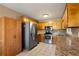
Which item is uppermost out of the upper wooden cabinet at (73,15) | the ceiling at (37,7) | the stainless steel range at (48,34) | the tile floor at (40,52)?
the ceiling at (37,7)

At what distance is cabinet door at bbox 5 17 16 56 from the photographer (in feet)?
12.6

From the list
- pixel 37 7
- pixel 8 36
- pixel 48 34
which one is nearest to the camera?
pixel 8 36

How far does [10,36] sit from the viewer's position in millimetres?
4094

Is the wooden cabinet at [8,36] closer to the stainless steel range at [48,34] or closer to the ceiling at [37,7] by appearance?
the ceiling at [37,7]

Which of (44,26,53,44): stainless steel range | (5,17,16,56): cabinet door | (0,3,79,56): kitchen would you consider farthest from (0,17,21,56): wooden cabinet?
(44,26,53,44): stainless steel range

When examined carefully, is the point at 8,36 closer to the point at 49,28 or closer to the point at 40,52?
the point at 40,52

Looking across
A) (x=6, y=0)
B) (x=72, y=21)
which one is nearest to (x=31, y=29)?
(x=72, y=21)

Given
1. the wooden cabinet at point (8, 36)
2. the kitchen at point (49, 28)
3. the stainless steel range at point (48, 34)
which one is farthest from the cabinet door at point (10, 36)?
the stainless steel range at point (48, 34)

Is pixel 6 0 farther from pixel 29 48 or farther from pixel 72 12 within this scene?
pixel 29 48

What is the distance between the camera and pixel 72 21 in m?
2.67

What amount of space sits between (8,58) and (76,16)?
7.18 ft

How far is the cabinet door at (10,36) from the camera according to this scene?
12.6ft

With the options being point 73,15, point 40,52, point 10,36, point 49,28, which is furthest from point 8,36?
point 49,28

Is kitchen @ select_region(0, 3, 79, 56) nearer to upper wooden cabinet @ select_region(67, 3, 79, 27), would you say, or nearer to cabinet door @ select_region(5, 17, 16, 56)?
upper wooden cabinet @ select_region(67, 3, 79, 27)
